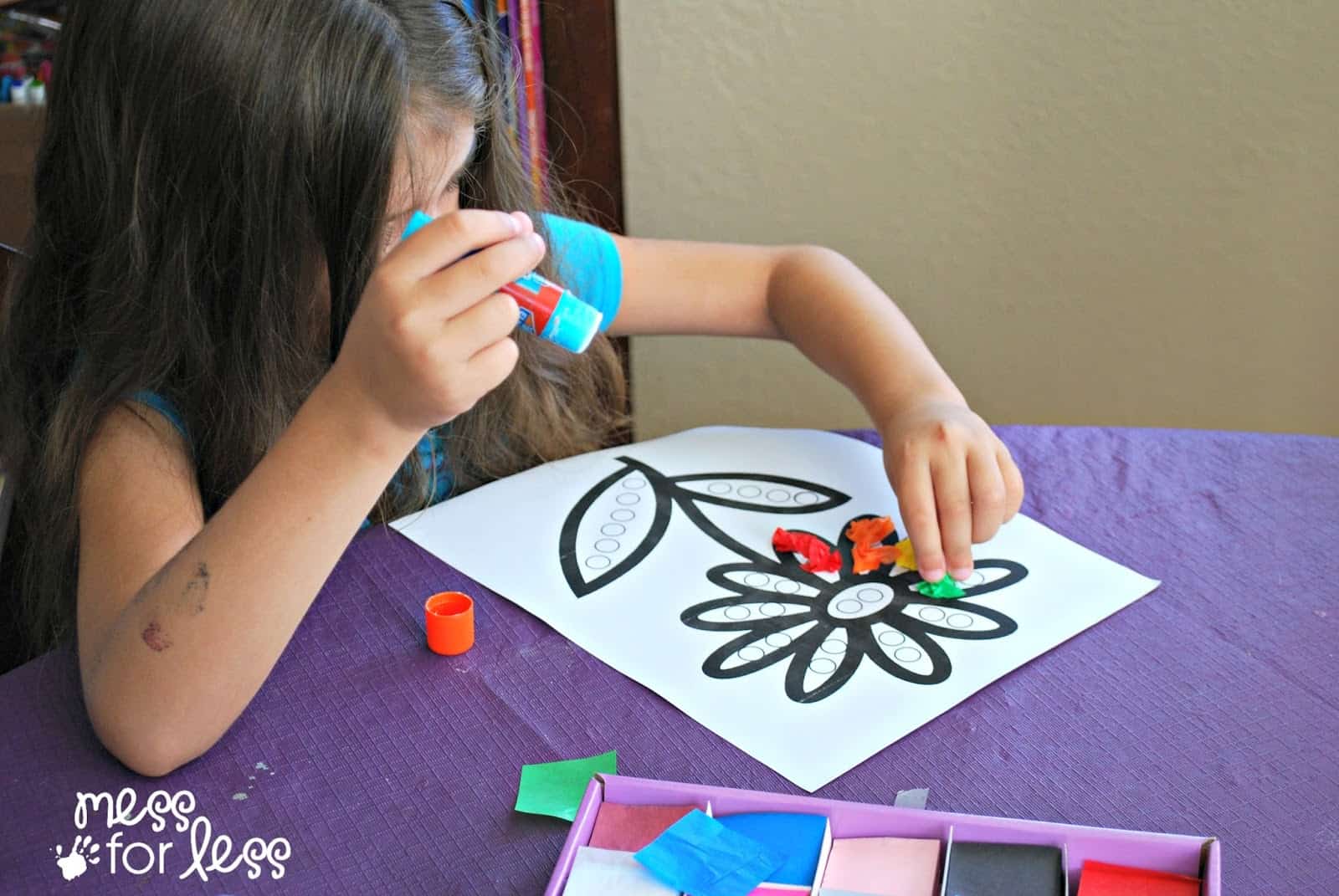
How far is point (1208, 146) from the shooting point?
1449mm

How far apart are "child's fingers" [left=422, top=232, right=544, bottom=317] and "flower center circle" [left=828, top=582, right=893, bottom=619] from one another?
29 centimetres

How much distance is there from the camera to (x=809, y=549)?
78 cm

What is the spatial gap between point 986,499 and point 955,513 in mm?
24

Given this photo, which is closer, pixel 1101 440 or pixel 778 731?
pixel 778 731

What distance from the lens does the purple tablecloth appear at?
56 cm

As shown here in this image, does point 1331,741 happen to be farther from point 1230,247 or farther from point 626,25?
point 626,25

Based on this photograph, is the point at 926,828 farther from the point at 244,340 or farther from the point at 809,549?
the point at 244,340

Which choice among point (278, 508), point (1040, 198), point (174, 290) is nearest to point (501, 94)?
point (174, 290)

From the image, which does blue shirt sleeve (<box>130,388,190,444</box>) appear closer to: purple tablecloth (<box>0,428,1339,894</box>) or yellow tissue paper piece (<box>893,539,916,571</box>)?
purple tablecloth (<box>0,428,1339,894</box>)

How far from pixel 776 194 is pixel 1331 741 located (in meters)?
1.11

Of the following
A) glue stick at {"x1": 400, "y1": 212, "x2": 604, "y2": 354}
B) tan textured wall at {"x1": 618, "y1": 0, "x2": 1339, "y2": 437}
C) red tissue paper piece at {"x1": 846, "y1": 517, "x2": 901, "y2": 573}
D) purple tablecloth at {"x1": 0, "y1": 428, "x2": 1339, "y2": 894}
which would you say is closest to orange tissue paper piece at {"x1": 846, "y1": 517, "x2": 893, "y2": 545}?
red tissue paper piece at {"x1": 846, "y1": 517, "x2": 901, "y2": 573}

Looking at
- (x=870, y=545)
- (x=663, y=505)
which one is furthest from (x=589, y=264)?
(x=870, y=545)

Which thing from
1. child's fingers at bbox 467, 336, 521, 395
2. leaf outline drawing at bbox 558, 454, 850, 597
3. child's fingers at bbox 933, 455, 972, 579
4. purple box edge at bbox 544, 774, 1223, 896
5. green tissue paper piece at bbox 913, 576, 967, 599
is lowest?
leaf outline drawing at bbox 558, 454, 850, 597

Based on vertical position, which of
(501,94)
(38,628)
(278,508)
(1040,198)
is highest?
(501,94)
